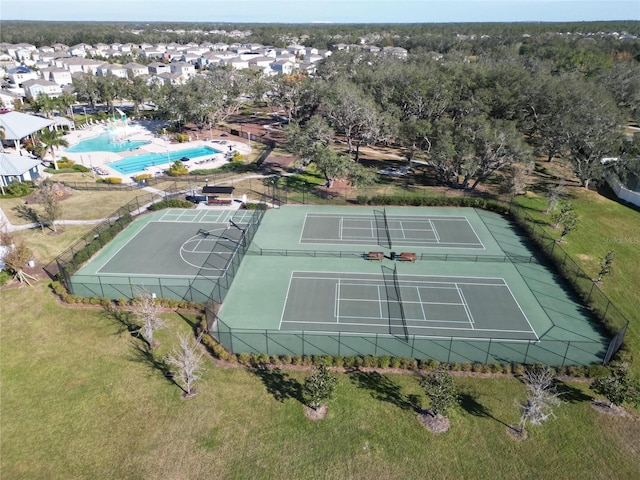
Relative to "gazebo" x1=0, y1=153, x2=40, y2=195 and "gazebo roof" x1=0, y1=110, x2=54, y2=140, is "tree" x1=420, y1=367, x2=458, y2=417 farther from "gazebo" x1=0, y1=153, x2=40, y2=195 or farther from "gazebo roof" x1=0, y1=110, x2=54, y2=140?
"gazebo roof" x1=0, y1=110, x2=54, y2=140

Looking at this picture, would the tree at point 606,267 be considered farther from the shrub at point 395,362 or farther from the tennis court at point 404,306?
the shrub at point 395,362

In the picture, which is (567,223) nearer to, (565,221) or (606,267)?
(565,221)

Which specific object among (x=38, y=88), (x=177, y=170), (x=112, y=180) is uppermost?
(x=38, y=88)

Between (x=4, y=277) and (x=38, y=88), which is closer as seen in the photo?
(x=4, y=277)

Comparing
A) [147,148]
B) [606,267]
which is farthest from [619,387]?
[147,148]

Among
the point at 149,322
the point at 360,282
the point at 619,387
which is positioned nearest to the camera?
the point at 619,387

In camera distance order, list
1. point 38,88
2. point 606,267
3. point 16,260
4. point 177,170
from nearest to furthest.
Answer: point 16,260 → point 606,267 → point 177,170 → point 38,88

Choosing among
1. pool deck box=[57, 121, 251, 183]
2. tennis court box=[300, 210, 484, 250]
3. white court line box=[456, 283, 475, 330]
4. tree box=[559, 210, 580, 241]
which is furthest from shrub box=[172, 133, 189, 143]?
tree box=[559, 210, 580, 241]

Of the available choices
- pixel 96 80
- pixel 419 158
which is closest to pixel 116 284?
pixel 419 158
